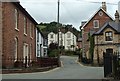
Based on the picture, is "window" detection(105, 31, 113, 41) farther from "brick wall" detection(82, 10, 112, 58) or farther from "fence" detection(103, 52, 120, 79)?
"fence" detection(103, 52, 120, 79)

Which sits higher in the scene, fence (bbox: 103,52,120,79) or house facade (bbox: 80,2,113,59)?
house facade (bbox: 80,2,113,59)

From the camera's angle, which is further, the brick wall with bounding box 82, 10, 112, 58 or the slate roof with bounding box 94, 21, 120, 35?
the brick wall with bounding box 82, 10, 112, 58

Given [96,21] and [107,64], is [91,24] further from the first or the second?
[107,64]

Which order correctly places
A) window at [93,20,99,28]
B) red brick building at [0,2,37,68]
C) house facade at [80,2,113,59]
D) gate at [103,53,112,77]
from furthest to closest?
window at [93,20,99,28], house facade at [80,2,113,59], red brick building at [0,2,37,68], gate at [103,53,112,77]

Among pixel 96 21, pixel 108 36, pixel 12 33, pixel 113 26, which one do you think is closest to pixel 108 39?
pixel 108 36

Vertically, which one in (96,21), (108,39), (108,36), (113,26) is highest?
(96,21)

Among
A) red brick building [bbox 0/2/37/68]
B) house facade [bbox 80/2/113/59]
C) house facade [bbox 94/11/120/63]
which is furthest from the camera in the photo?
house facade [bbox 80/2/113/59]

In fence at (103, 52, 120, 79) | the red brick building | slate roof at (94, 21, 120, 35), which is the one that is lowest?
fence at (103, 52, 120, 79)

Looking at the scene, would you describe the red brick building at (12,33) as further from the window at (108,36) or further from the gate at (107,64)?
the window at (108,36)

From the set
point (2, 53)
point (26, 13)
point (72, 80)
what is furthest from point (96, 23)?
point (72, 80)

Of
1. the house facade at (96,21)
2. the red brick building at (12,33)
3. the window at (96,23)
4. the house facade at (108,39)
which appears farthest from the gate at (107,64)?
the window at (96,23)

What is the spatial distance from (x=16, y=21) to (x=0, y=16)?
381cm

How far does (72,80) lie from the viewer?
18203mm

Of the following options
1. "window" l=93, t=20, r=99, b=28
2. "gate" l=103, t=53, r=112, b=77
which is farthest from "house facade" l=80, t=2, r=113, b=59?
"gate" l=103, t=53, r=112, b=77
